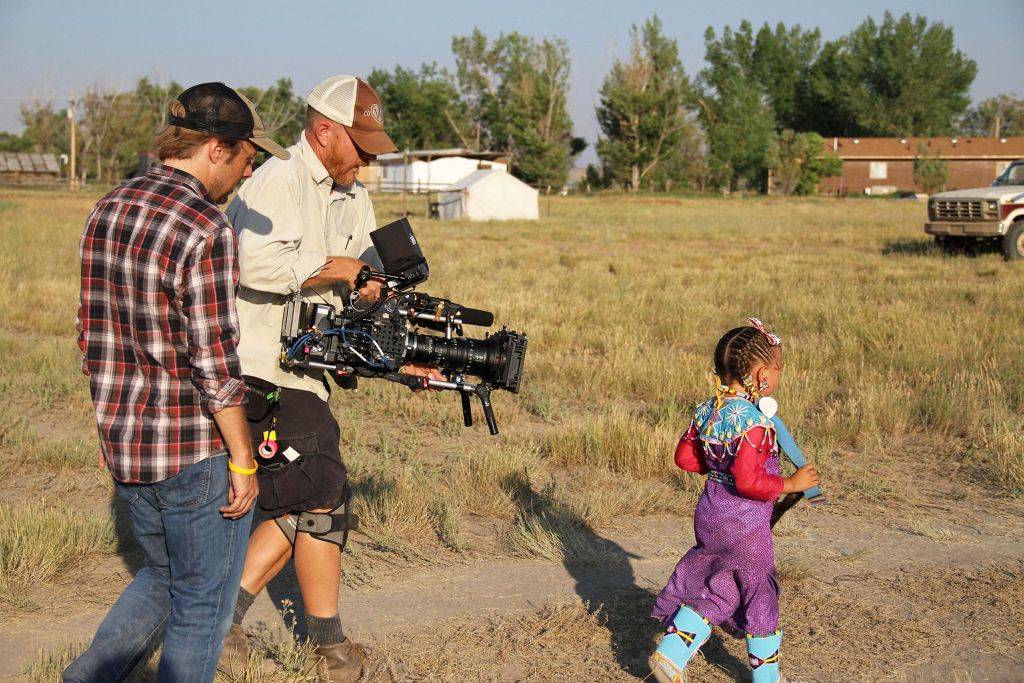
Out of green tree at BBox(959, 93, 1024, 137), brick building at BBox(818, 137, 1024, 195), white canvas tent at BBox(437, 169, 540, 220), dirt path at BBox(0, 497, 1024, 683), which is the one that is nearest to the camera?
dirt path at BBox(0, 497, 1024, 683)

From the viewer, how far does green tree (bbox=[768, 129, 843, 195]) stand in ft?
247

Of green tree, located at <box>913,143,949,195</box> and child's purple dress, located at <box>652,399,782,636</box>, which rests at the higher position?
green tree, located at <box>913,143,949,195</box>

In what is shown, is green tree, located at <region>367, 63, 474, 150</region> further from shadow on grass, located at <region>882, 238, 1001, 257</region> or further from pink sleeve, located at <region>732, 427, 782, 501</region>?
pink sleeve, located at <region>732, 427, 782, 501</region>

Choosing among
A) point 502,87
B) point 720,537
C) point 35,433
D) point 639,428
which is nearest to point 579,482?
point 639,428

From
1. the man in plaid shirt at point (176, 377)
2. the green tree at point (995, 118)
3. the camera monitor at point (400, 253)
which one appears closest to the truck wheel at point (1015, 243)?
the camera monitor at point (400, 253)

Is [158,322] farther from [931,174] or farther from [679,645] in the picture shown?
[931,174]

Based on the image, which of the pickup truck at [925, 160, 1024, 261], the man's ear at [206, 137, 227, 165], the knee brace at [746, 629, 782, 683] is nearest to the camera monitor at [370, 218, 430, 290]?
the man's ear at [206, 137, 227, 165]

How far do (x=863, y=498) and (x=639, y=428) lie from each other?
1508 millimetres

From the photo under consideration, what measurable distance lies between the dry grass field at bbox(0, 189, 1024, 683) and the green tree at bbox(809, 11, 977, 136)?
287ft

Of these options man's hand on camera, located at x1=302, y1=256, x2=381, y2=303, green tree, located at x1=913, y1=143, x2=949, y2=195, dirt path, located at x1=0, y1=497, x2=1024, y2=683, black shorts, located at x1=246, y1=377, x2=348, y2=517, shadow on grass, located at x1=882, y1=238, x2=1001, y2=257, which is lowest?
dirt path, located at x1=0, y1=497, x2=1024, y2=683

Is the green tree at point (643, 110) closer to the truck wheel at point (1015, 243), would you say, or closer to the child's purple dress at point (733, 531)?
the truck wheel at point (1015, 243)

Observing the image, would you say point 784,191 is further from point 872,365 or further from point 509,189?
point 872,365

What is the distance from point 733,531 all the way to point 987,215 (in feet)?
61.6

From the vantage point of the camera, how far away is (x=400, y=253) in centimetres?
381
